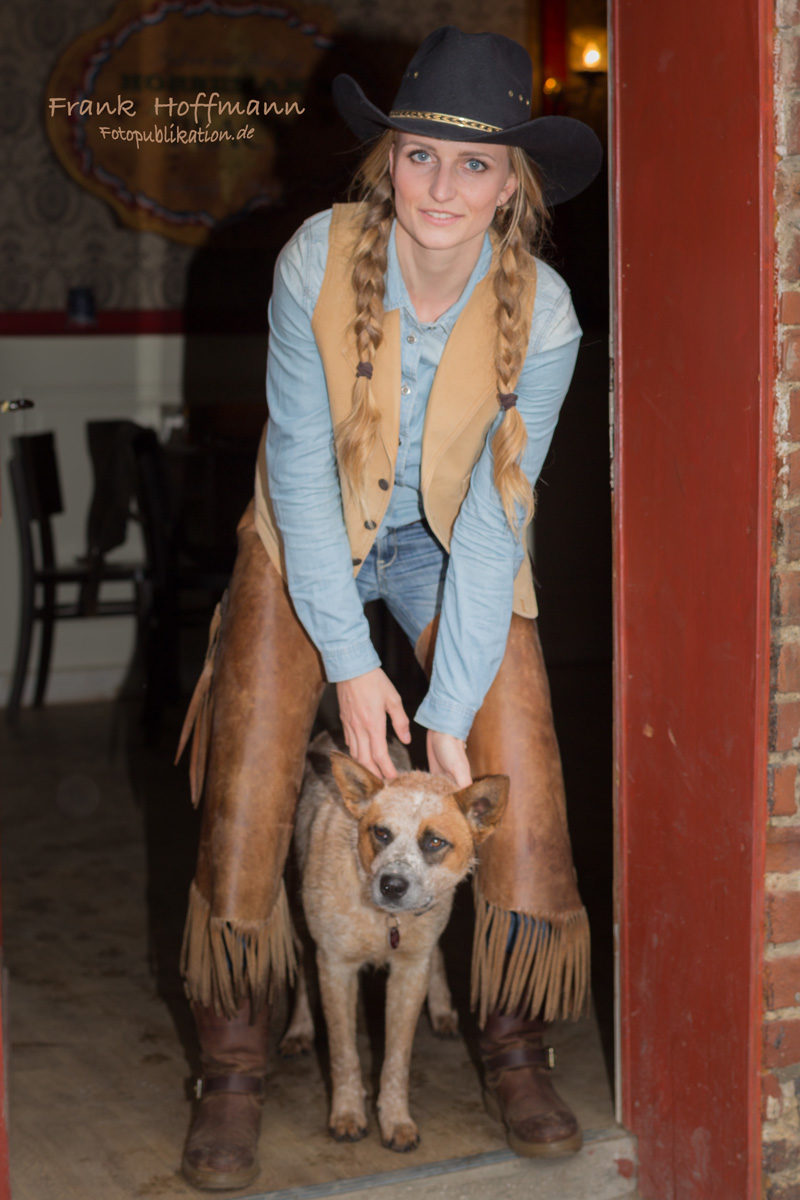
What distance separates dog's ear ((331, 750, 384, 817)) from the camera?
2.19 meters

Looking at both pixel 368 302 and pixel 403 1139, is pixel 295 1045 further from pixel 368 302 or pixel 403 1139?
pixel 368 302

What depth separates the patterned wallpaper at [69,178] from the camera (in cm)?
598

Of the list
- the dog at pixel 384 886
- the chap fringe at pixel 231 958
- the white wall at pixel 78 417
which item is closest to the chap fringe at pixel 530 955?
the dog at pixel 384 886

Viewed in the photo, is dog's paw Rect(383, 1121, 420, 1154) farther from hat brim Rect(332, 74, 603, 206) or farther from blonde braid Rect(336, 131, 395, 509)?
hat brim Rect(332, 74, 603, 206)

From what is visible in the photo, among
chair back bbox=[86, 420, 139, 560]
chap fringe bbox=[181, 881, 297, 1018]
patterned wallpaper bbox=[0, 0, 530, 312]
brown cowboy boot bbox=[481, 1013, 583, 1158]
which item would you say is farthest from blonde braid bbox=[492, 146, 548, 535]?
patterned wallpaper bbox=[0, 0, 530, 312]

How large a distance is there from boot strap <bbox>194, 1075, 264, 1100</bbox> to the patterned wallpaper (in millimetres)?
4682

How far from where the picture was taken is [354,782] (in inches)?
87.0

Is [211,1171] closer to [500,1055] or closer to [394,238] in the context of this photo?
[500,1055]

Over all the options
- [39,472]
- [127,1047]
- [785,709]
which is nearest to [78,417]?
[39,472]

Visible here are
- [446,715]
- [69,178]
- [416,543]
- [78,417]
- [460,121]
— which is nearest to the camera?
[460,121]

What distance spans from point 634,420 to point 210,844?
3.44 feet

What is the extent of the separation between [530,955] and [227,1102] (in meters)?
0.59

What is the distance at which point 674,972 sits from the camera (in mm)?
2211

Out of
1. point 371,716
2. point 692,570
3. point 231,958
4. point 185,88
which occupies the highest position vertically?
point 185,88
